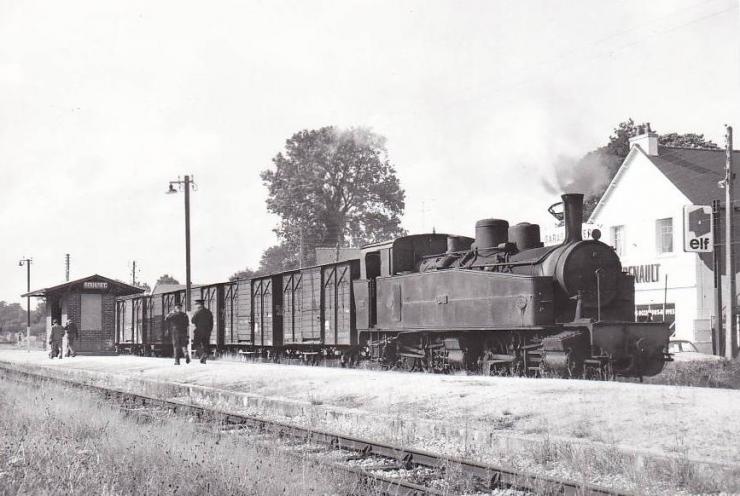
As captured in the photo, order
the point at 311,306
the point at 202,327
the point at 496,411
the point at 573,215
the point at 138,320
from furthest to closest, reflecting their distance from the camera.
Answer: the point at 138,320 → the point at 202,327 → the point at 311,306 → the point at 573,215 → the point at 496,411

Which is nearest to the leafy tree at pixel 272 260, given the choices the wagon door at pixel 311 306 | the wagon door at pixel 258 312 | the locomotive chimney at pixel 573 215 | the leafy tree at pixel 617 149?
the leafy tree at pixel 617 149

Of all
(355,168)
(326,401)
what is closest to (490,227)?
(326,401)

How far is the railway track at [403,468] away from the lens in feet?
20.2

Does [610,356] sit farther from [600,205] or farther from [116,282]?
[116,282]

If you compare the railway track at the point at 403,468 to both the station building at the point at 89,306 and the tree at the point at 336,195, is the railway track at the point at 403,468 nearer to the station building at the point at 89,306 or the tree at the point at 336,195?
the station building at the point at 89,306

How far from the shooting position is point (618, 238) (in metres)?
33.5

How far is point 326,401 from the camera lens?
475 inches

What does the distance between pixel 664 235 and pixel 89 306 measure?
81.6 feet

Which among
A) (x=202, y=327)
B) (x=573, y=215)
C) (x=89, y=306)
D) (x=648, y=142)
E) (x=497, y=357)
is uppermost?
(x=648, y=142)

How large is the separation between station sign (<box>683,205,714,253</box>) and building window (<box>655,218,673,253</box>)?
1683 mm

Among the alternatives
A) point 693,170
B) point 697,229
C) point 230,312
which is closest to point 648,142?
point 693,170

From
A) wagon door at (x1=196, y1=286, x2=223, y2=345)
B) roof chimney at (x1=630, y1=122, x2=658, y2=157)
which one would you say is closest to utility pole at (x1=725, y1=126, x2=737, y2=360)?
roof chimney at (x1=630, y1=122, x2=658, y2=157)

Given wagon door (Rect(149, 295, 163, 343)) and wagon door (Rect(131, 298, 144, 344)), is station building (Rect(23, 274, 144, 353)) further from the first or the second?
wagon door (Rect(149, 295, 163, 343))

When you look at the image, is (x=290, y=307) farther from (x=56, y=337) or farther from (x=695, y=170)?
(x=695, y=170)
